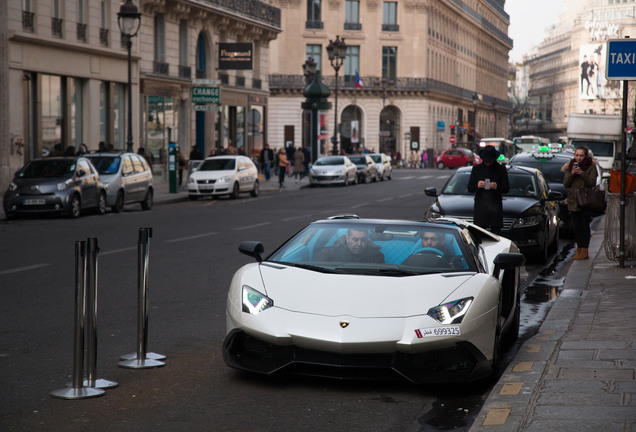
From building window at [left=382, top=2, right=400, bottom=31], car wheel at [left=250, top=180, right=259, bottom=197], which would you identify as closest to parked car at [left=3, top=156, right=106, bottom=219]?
car wheel at [left=250, top=180, right=259, bottom=197]

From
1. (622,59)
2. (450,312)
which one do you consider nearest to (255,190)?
(622,59)

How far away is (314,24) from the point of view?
306 ft

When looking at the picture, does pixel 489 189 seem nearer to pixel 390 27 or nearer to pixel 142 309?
pixel 142 309

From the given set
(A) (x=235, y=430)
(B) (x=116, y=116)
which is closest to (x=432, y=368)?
(A) (x=235, y=430)

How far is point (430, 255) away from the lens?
7906 mm

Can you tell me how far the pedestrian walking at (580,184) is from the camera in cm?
1577

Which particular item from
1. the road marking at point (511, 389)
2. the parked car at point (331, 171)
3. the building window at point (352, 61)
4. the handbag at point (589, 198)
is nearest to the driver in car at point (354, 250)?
the road marking at point (511, 389)

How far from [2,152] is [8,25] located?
12.8ft

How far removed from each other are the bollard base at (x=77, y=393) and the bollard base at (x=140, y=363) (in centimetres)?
84

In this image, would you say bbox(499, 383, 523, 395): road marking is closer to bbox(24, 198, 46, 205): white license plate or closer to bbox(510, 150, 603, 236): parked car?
bbox(510, 150, 603, 236): parked car

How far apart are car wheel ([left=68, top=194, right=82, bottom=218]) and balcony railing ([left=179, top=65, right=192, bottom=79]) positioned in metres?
23.1

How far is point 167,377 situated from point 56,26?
103 ft

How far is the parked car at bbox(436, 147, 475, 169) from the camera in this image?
79.7 metres

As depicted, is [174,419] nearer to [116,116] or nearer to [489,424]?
[489,424]
